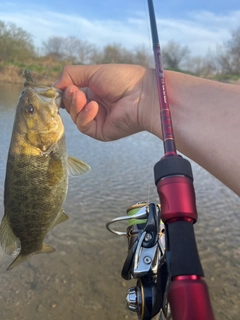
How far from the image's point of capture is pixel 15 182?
1854 mm

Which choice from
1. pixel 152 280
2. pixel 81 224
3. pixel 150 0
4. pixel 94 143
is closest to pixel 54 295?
pixel 81 224

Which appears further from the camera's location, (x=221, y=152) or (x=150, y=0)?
(x=150, y=0)

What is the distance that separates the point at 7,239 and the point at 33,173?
1.22 ft

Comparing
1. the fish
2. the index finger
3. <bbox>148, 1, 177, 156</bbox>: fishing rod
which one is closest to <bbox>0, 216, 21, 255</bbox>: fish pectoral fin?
the fish

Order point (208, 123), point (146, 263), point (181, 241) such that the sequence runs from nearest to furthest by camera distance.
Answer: point (181, 241), point (146, 263), point (208, 123)

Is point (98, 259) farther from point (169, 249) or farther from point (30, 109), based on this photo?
point (169, 249)

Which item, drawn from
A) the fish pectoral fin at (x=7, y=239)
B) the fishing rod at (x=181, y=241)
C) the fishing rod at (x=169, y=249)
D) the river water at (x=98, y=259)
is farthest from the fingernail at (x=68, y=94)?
the river water at (x=98, y=259)

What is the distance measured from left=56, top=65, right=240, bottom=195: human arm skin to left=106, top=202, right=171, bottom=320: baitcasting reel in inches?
15.2

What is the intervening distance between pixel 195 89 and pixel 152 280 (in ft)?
3.22

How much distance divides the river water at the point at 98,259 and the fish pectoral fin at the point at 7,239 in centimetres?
133

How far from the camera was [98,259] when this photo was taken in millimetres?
3748

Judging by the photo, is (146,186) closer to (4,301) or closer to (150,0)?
(4,301)

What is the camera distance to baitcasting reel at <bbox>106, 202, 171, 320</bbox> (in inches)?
57.9

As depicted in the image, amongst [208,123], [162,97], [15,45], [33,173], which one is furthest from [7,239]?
[15,45]
